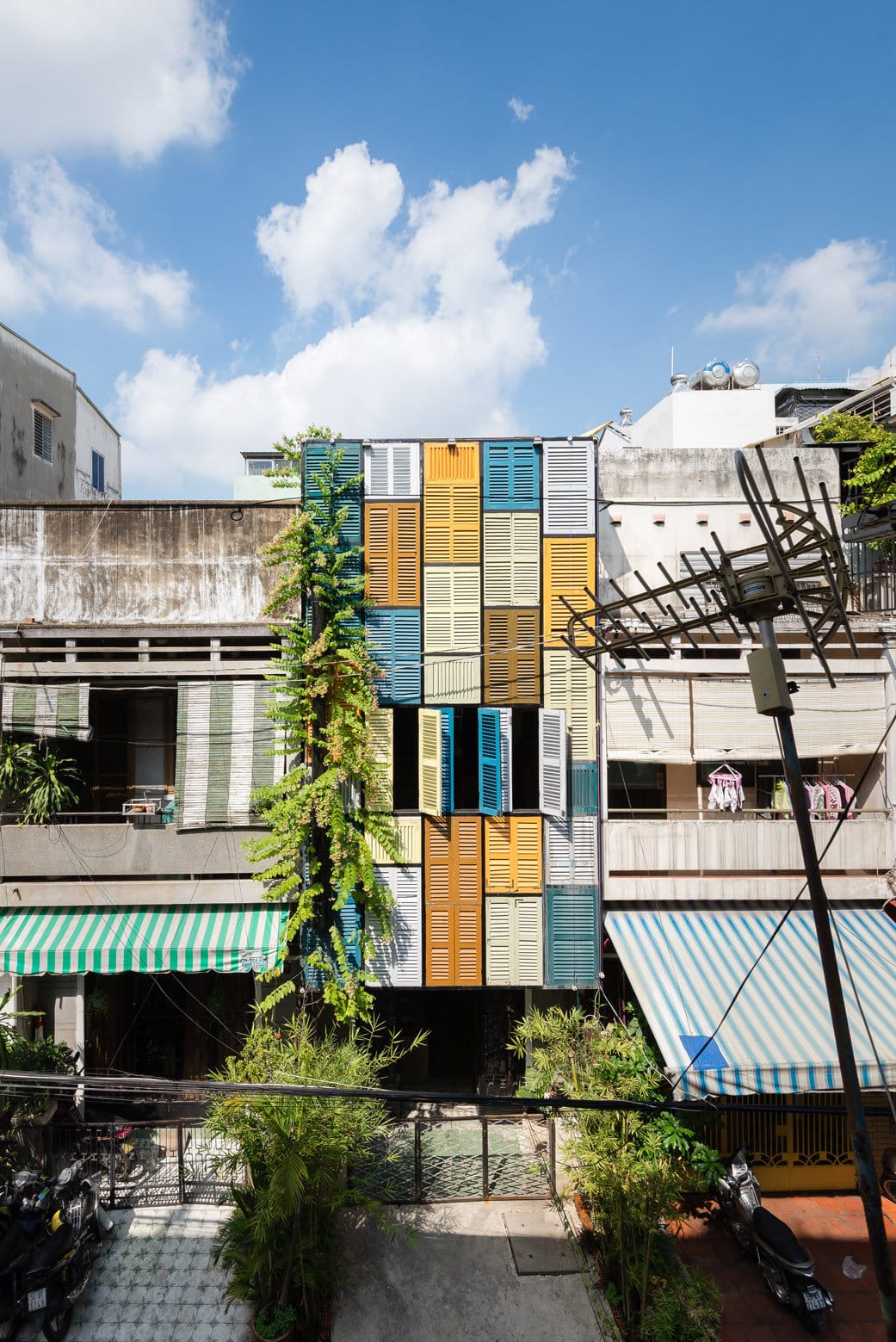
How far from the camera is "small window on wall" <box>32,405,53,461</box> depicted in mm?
18344

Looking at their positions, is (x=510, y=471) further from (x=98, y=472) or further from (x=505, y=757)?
(x=98, y=472)

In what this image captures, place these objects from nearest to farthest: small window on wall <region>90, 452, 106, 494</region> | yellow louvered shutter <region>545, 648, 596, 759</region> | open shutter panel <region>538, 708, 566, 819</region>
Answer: open shutter panel <region>538, 708, 566, 819</region> → yellow louvered shutter <region>545, 648, 596, 759</region> → small window on wall <region>90, 452, 106, 494</region>

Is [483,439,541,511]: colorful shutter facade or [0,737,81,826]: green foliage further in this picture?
[483,439,541,511]: colorful shutter facade

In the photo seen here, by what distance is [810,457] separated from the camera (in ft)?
44.5

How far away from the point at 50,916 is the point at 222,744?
3.86m

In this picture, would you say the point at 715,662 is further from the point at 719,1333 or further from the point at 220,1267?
the point at 220,1267

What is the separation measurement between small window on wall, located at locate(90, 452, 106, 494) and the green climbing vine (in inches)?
491

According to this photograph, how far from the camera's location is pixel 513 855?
11820mm

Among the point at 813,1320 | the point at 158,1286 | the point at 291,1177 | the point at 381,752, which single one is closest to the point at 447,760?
the point at 381,752

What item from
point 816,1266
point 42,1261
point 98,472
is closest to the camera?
point 42,1261

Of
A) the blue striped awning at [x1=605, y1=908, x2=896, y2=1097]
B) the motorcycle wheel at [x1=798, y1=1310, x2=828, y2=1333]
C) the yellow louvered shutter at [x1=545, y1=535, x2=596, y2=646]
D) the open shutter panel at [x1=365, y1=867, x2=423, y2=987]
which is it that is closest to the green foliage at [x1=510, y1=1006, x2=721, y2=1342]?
the blue striped awning at [x1=605, y1=908, x2=896, y2=1097]

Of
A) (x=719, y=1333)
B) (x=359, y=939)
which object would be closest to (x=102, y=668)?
→ (x=359, y=939)

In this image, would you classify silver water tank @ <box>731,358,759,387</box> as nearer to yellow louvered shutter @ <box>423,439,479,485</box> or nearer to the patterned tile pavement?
yellow louvered shutter @ <box>423,439,479,485</box>

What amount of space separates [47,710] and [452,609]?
686 cm
